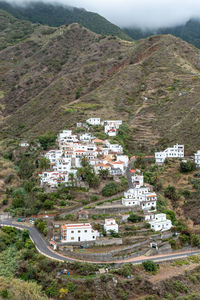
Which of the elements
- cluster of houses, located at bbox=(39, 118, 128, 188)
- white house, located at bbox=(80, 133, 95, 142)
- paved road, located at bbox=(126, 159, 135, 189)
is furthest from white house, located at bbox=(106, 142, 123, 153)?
white house, located at bbox=(80, 133, 95, 142)

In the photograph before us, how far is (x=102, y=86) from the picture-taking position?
93.1 meters

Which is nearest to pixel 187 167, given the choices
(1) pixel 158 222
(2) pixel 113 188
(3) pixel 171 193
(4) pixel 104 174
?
(3) pixel 171 193

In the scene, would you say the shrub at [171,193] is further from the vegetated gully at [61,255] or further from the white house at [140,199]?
the vegetated gully at [61,255]

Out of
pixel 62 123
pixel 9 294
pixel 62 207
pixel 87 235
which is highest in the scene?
pixel 62 123

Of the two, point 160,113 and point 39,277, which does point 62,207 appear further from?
point 160,113

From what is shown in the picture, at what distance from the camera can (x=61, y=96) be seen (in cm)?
9456

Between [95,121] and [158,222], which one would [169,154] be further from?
[158,222]

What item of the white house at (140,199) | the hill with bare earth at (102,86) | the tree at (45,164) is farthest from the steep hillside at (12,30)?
the white house at (140,199)

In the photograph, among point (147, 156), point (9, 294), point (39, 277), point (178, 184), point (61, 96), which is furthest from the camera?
point (61, 96)

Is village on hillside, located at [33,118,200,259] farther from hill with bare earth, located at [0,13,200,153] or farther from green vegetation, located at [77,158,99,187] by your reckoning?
hill with bare earth, located at [0,13,200,153]

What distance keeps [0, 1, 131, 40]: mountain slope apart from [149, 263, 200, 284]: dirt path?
142 meters

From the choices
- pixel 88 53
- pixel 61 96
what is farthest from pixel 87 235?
pixel 88 53

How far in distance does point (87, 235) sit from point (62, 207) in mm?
7042

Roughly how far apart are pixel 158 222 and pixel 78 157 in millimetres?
18327
